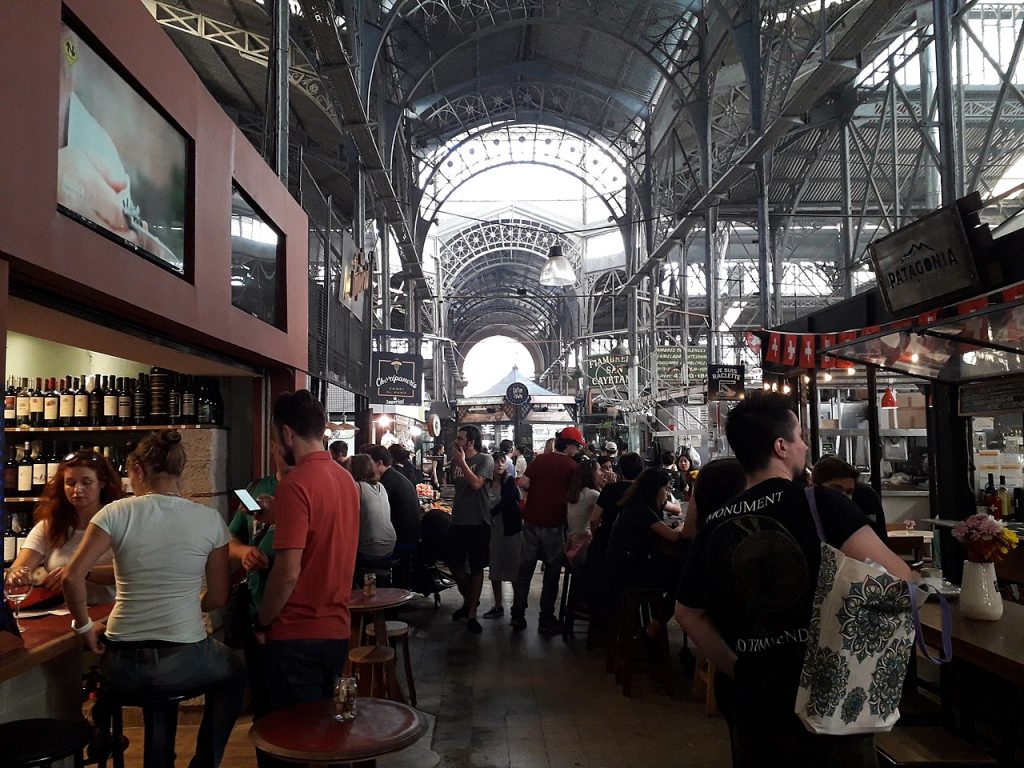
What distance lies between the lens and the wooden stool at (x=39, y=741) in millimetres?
2484

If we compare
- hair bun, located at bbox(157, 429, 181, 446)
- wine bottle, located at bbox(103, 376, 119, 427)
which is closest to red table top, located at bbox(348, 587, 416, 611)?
hair bun, located at bbox(157, 429, 181, 446)

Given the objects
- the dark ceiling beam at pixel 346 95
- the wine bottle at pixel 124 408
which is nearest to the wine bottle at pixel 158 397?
the wine bottle at pixel 124 408

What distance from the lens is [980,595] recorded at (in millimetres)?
3797

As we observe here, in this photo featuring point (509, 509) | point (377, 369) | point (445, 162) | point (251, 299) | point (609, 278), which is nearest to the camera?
Answer: point (251, 299)

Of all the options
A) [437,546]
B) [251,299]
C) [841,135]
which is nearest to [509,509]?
[437,546]

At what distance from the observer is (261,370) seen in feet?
19.7

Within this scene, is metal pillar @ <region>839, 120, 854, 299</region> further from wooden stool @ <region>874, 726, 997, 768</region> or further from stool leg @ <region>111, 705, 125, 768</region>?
stool leg @ <region>111, 705, 125, 768</region>

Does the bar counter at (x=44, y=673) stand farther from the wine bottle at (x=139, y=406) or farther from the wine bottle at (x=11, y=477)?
the wine bottle at (x=11, y=477)

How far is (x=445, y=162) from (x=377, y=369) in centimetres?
1231

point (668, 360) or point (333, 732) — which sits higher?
point (668, 360)

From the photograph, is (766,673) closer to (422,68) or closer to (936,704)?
(936,704)

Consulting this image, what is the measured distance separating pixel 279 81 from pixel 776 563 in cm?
600

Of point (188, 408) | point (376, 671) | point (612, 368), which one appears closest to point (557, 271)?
point (612, 368)

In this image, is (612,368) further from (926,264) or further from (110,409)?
(110,409)
